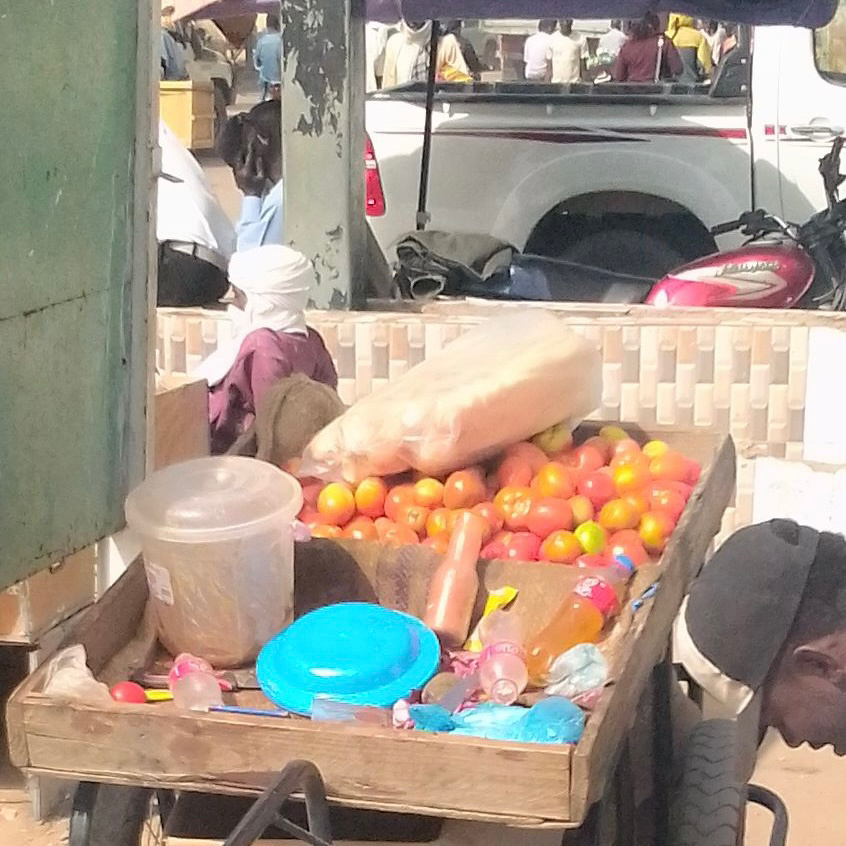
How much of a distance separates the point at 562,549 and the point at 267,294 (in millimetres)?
1632

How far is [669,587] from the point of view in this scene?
1844 mm

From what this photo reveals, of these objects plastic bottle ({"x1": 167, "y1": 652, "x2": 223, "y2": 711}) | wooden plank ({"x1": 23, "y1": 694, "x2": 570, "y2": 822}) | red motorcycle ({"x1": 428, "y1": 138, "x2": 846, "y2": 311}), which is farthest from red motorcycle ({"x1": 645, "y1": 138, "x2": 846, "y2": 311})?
wooden plank ({"x1": 23, "y1": 694, "x2": 570, "y2": 822})

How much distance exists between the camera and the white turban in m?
3.38

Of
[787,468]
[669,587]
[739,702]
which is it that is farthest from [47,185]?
[787,468]

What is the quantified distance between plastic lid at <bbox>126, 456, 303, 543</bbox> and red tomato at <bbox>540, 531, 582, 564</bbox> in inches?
16.4

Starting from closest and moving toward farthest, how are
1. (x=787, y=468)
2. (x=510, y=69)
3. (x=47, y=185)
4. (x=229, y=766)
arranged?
(x=229, y=766), (x=47, y=185), (x=787, y=468), (x=510, y=69)

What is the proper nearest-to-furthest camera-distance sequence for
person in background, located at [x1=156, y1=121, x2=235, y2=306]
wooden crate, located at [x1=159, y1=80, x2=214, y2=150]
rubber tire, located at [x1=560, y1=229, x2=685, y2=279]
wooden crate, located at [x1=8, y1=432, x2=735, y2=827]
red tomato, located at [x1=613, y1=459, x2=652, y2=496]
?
wooden crate, located at [x1=8, y1=432, x2=735, y2=827], red tomato, located at [x1=613, y1=459, x2=652, y2=496], person in background, located at [x1=156, y1=121, x2=235, y2=306], rubber tire, located at [x1=560, y1=229, x2=685, y2=279], wooden crate, located at [x1=159, y1=80, x2=214, y2=150]

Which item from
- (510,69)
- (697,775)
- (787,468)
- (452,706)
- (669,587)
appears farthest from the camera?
(510,69)

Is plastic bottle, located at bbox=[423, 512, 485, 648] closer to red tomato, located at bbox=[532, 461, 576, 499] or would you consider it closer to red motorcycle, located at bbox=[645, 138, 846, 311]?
red tomato, located at bbox=[532, 461, 576, 499]

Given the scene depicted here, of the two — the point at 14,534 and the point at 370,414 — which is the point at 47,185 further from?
the point at 370,414

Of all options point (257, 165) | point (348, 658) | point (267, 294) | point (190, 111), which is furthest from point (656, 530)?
point (190, 111)

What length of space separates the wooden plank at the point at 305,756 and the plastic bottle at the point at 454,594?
43 cm

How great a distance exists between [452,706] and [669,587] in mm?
425

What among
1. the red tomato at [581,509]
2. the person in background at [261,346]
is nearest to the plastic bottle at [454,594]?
the red tomato at [581,509]
